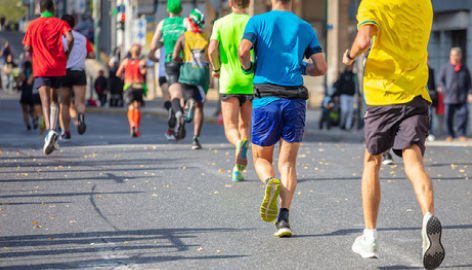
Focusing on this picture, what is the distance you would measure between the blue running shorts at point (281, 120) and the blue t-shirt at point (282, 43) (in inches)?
6.5

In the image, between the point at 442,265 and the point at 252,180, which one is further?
the point at 252,180

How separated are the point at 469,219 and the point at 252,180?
3062mm

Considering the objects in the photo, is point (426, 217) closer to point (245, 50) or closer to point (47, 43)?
point (245, 50)

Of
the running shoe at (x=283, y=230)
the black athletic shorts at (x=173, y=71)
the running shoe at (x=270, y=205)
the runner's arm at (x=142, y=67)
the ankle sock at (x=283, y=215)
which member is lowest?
the running shoe at (x=283, y=230)

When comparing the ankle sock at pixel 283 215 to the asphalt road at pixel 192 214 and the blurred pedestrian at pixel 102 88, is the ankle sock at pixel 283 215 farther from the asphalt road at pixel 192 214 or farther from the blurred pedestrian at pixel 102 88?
the blurred pedestrian at pixel 102 88

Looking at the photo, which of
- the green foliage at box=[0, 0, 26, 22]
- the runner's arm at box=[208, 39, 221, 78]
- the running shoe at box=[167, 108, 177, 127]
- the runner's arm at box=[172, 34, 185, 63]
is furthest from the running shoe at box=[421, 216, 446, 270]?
the green foliage at box=[0, 0, 26, 22]

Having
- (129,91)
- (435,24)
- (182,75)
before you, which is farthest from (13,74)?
(182,75)

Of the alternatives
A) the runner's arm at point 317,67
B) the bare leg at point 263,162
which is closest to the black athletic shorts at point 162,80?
the bare leg at point 263,162

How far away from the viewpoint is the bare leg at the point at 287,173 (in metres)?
6.97

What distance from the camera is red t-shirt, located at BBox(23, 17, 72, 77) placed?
13.0 meters

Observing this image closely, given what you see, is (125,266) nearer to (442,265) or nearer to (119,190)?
(442,265)

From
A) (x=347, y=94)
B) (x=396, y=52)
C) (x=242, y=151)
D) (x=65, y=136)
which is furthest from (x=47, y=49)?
(x=347, y=94)

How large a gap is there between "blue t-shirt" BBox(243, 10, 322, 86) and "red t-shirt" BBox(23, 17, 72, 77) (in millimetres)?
6312

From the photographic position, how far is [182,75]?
44.9 feet
